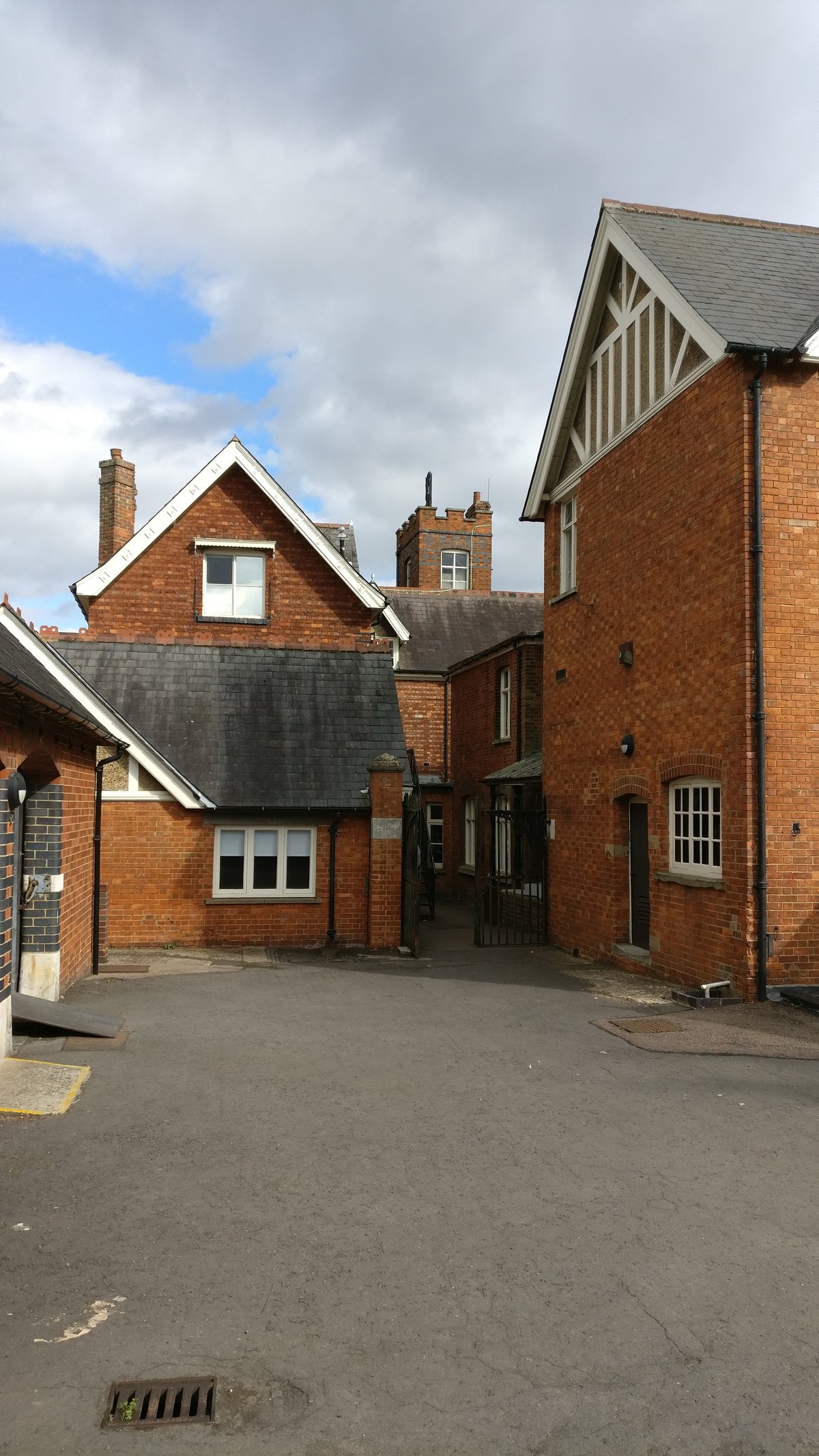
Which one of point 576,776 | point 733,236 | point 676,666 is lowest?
point 576,776

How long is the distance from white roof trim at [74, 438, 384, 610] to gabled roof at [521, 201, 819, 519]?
4.06 meters

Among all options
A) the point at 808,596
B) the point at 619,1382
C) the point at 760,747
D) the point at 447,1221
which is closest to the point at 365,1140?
the point at 447,1221

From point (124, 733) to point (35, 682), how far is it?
5219 mm

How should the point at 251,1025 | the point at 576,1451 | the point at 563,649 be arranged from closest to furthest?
the point at 576,1451 → the point at 251,1025 → the point at 563,649

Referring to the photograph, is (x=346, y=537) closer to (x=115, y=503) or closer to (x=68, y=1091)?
(x=115, y=503)

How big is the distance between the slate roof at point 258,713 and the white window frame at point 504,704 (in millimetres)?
6305

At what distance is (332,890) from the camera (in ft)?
54.5

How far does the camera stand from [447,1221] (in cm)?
554

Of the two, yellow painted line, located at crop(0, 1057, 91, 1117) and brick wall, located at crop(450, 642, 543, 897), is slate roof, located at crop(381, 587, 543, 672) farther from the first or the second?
yellow painted line, located at crop(0, 1057, 91, 1117)

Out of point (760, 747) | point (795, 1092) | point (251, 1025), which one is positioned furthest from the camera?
point (760, 747)

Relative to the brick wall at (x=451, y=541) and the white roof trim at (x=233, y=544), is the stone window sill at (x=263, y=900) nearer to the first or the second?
the white roof trim at (x=233, y=544)

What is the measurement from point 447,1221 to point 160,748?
40.2 feet

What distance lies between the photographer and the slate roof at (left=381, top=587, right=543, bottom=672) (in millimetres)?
31906

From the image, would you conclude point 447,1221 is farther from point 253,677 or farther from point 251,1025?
point 253,677
